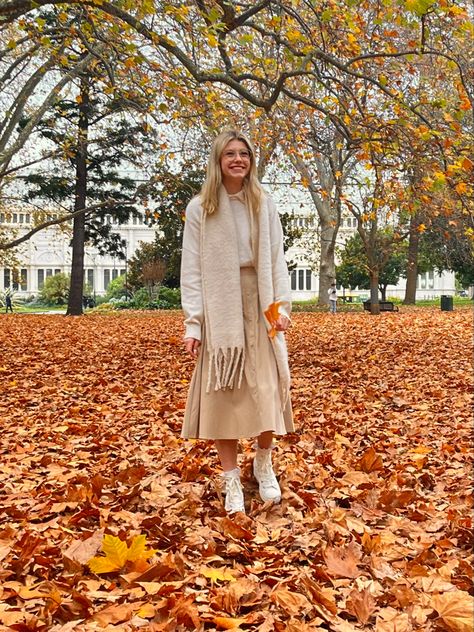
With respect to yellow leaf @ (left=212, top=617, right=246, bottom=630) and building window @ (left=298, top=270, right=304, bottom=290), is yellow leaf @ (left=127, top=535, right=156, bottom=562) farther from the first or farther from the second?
building window @ (left=298, top=270, right=304, bottom=290)

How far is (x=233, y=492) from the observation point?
143 inches

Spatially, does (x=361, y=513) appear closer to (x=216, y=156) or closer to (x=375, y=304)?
(x=216, y=156)

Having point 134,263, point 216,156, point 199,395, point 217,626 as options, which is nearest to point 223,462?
point 199,395

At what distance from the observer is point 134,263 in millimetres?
41375

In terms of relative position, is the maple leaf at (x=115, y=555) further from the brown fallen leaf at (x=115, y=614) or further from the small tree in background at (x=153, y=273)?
the small tree in background at (x=153, y=273)

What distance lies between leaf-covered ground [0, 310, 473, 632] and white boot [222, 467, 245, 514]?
0.08 m

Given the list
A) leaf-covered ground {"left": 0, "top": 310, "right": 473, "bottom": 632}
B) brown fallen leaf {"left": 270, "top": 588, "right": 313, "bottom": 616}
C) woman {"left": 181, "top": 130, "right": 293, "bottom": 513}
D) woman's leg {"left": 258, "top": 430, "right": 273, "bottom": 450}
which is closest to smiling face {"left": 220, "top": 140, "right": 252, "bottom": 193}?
woman {"left": 181, "top": 130, "right": 293, "bottom": 513}

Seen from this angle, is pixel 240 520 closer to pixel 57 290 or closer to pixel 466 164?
pixel 466 164

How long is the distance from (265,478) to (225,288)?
1145mm

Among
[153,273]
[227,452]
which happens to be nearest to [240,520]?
[227,452]

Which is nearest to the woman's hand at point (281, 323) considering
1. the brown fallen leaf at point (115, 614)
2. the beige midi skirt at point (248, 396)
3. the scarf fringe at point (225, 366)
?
the beige midi skirt at point (248, 396)

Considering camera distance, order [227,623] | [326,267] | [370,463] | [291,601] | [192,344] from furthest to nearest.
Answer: [326,267] < [370,463] < [192,344] < [291,601] < [227,623]

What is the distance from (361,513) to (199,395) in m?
1.08

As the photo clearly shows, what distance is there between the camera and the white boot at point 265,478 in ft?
12.3
